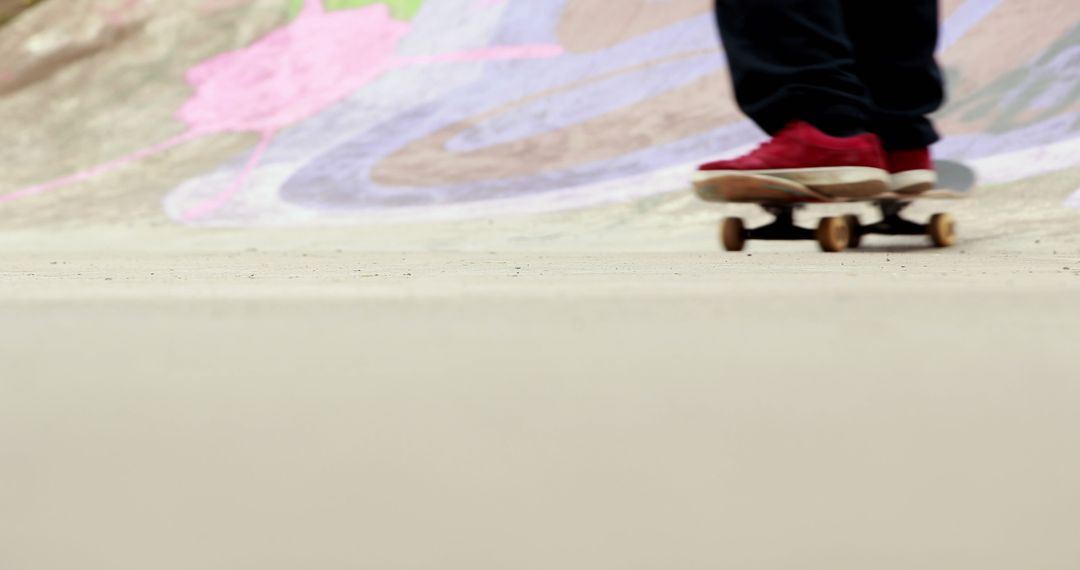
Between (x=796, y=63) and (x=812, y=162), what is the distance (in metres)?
0.16

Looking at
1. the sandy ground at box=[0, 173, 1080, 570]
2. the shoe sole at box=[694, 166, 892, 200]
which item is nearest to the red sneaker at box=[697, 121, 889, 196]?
the shoe sole at box=[694, 166, 892, 200]

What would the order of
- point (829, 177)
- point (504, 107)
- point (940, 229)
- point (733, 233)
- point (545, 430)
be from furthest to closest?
1. point (504, 107)
2. point (940, 229)
3. point (733, 233)
4. point (829, 177)
5. point (545, 430)

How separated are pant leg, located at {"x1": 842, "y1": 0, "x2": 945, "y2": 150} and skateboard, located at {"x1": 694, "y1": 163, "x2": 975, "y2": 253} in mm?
123

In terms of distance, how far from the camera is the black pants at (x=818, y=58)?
5.51 ft

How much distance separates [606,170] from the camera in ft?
10.3

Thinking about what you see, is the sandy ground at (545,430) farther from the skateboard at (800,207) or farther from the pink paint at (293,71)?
the pink paint at (293,71)

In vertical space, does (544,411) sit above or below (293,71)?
below

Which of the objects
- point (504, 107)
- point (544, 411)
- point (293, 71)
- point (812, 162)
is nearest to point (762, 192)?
point (812, 162)

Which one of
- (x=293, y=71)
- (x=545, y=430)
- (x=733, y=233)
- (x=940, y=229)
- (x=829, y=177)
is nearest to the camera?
(x=545, y=430)

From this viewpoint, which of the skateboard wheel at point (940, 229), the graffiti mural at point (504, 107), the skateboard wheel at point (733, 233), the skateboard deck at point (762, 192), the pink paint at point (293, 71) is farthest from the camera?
the pink paint at point (293, 71)

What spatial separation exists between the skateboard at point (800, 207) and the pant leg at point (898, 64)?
4.8 inches

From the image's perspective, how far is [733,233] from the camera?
1.80 m

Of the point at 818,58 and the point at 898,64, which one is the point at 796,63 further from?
the point at 898,64

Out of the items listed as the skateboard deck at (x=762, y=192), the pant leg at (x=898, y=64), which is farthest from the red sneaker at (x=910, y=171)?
the skateboard deck at (x=762, y=192)
